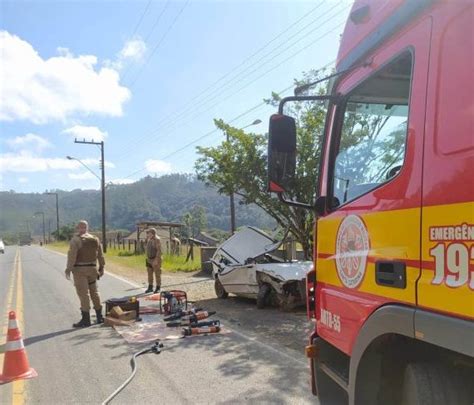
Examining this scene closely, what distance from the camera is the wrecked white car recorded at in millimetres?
10117

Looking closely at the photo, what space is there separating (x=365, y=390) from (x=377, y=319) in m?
0.50

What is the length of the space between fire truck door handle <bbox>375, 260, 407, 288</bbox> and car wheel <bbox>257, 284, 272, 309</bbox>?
807 cm

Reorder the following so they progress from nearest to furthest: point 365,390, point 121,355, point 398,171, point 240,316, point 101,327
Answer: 1. point 398,171
2. point 365,390
3. point 121,355
4. point 101,327
5. point 240,316

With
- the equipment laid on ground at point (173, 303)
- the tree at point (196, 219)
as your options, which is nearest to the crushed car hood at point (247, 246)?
the equipment laid on ground at point (173, 303)

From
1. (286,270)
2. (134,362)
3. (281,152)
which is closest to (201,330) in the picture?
(134,362)

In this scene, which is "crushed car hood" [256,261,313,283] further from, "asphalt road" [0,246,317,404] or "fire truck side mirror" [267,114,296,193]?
"fire truck side mirror" [267,114,296,193]

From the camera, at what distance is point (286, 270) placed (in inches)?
404

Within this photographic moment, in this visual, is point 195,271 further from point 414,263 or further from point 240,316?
point 414,263

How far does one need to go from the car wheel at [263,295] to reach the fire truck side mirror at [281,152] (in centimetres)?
752

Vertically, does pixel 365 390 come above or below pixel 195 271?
above

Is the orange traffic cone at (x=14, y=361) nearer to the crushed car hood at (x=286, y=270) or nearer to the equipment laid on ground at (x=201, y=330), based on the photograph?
the equipment laid on ground at (x=201, y=330)

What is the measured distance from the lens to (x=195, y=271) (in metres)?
20.2

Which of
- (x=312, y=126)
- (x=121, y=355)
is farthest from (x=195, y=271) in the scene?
(x=121, y=355)

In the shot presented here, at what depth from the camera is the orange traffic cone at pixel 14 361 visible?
19.5 feet
